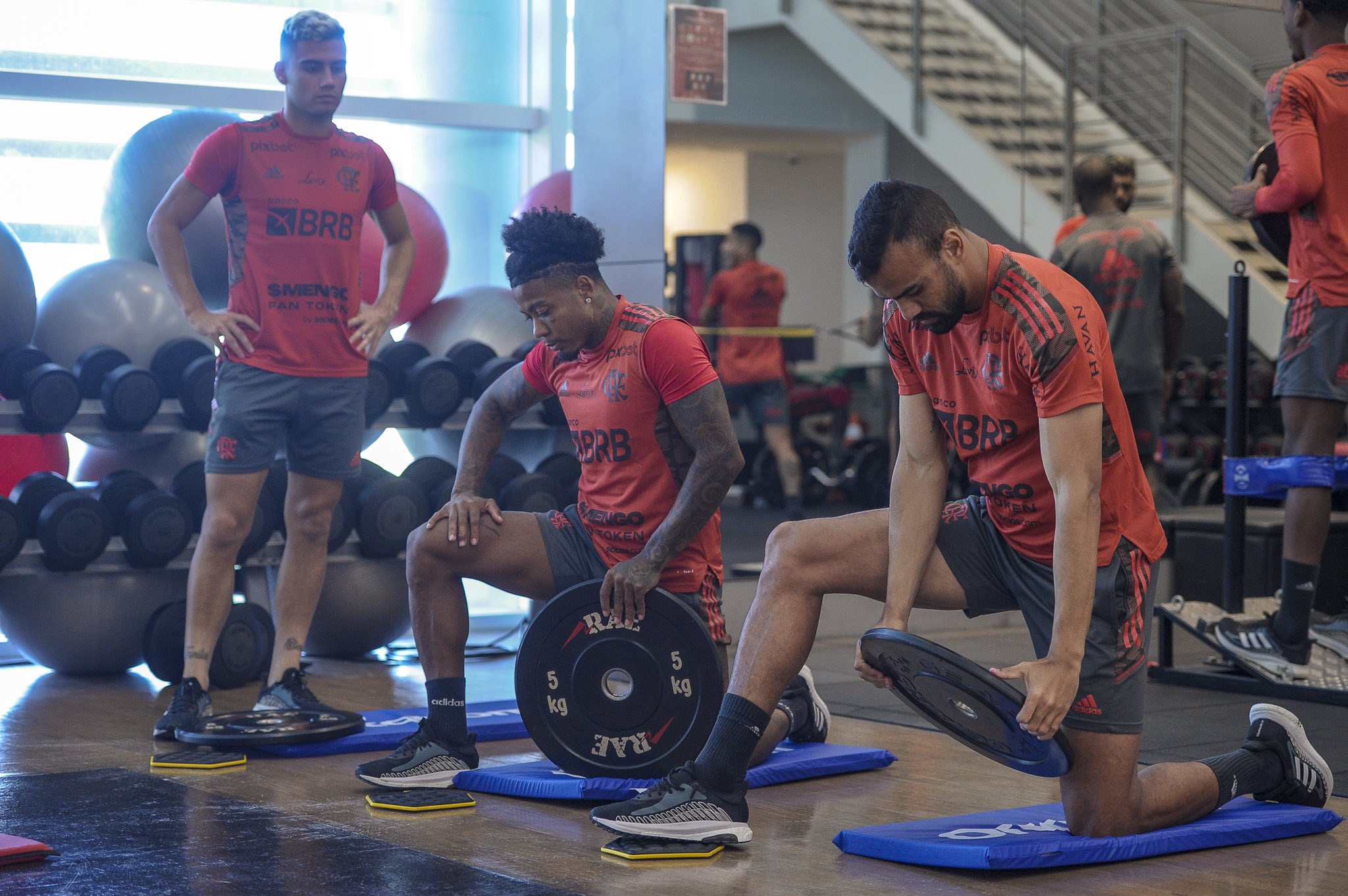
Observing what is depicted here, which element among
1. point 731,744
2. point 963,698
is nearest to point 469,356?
point 731,744

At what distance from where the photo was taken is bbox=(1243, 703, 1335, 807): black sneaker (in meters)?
2.64

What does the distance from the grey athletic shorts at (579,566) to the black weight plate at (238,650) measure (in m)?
1.57

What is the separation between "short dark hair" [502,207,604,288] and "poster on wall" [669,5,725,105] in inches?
90.8

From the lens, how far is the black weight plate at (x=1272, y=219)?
12.5 feet

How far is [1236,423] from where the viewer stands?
4.12 meters

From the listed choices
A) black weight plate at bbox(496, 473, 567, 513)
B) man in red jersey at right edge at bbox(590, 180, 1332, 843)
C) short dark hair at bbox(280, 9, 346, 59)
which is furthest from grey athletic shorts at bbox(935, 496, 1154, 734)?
black weight plate at bbox(496, 473, 567, 513)

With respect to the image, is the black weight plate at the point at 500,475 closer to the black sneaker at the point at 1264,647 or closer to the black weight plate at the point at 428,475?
the black weight plate at the point at 428,475

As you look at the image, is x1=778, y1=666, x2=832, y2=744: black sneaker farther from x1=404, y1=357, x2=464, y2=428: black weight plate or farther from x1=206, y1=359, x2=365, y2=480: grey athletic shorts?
x1=404, y1=357, x2=464, y2=428: black weight plate

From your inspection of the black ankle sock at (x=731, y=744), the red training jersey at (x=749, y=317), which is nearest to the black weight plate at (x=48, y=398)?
the black ankle sock at (x=731, y=744)

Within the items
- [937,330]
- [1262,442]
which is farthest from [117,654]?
[1262,442]

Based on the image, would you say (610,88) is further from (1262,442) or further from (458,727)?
(1262,442)

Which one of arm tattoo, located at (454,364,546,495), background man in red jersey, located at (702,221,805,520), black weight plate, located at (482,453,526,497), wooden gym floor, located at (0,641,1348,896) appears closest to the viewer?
wooden gym floor, located at (0,641,1348,896)

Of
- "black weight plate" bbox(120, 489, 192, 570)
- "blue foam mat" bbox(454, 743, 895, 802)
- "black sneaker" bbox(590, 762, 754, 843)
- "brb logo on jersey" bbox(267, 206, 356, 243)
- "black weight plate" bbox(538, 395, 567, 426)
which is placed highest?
"brb logo on jersey" bbox(267, 206, 356, 243)

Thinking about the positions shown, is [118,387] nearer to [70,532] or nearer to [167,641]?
[70,532]
